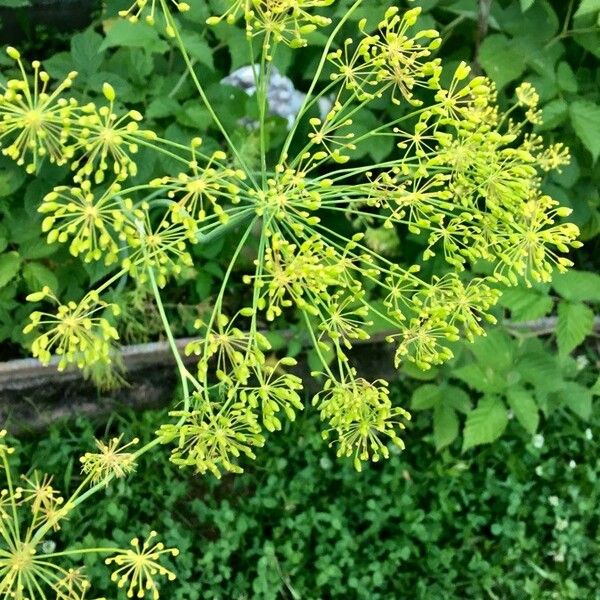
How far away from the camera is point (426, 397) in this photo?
89.0 inches

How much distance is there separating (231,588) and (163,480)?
0.37 m

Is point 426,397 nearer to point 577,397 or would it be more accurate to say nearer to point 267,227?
point 577,397

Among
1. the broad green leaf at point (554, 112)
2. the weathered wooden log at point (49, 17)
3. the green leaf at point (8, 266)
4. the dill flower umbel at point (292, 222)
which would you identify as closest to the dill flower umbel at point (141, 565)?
the dill flower umbel at point (292, 222)

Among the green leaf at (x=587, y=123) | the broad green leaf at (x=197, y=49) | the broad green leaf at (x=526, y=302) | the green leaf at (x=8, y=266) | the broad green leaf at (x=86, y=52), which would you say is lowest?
the broad green leaf at (x=526, y=302)

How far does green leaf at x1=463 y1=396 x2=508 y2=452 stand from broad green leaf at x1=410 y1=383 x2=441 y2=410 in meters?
0.13

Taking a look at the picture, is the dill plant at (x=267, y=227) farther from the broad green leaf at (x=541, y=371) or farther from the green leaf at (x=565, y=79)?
the broad green leaf at (x=541, y=371)

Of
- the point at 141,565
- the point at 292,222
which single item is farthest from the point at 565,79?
the point at 141,565

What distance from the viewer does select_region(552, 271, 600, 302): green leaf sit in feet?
6.53

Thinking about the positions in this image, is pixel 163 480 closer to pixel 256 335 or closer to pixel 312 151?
pixel 312 151

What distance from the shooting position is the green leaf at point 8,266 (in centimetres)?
184

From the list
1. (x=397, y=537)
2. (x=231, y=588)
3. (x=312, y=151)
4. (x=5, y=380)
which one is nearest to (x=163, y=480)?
(x=231, y=588)

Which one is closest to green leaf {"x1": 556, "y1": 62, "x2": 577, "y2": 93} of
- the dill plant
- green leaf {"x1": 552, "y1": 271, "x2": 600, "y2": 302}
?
green leaf {"x1": 552, "y1": 271, "x2": 600, "y2": 302}

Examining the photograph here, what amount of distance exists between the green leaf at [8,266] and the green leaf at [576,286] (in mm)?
1375

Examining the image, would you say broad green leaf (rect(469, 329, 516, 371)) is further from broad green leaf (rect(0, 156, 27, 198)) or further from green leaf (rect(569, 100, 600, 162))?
Answer: broad green leaf (rect(0, 156, 27, 198))
